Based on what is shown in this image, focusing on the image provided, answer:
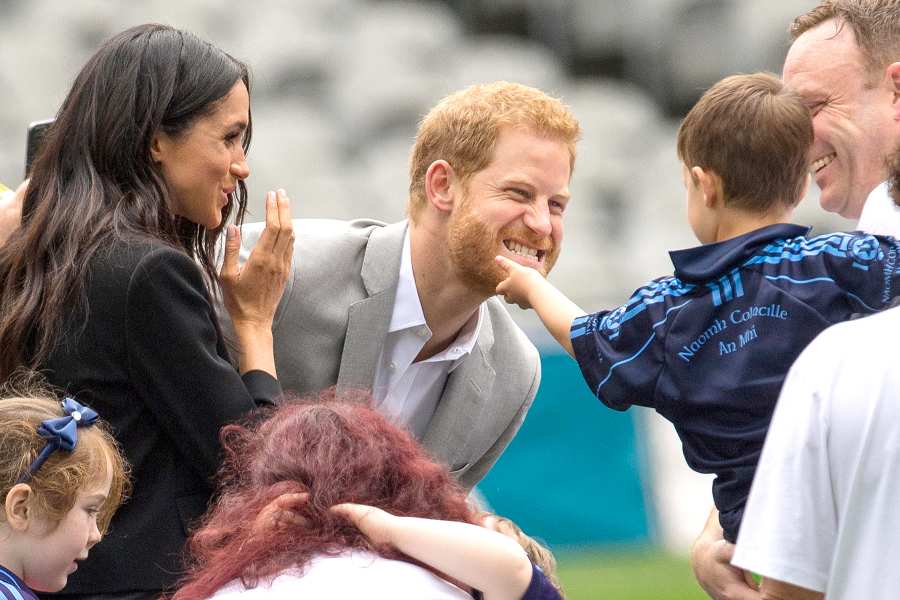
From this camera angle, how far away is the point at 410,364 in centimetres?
364

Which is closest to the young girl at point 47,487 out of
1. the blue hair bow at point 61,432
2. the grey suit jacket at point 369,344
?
the blue hair bow at point 61,432

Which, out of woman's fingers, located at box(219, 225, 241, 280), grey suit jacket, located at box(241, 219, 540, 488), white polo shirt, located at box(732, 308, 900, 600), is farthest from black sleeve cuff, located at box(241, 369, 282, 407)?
white polo shirt, located at box(732, 308, 900, 600)

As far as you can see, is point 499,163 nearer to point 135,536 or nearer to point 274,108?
point 135,536

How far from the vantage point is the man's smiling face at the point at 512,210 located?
11.4 feet

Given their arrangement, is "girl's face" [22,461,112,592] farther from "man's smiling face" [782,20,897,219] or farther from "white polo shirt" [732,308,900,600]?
"man's smiling face" [782,20,897,219]

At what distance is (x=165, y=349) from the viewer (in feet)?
8.71

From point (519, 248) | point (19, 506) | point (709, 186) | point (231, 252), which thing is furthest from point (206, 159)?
point (709, 186)

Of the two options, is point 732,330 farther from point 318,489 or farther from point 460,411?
point 460,411

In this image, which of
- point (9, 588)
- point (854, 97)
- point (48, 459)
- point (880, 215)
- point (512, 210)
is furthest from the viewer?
point (512, 210)

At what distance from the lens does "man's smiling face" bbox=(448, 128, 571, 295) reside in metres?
3.47

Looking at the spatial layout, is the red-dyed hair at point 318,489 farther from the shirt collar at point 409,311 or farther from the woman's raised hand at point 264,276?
the shirt collar at point 409,311

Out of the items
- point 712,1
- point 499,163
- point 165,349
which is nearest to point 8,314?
point 165,349

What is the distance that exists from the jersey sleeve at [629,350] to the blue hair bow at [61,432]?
0.98m

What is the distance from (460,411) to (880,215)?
1.22 m
